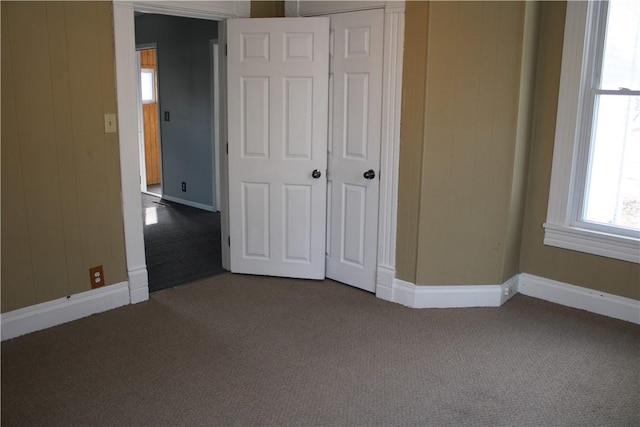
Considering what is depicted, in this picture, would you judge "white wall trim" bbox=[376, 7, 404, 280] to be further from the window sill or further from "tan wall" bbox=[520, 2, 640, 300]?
the window sill

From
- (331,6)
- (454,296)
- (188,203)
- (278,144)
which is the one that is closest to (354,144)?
(278,144)

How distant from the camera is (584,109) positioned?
360 centimetres

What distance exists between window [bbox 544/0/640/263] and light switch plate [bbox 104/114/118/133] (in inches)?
115

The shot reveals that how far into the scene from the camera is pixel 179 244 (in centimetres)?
521

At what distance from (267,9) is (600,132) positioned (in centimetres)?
257

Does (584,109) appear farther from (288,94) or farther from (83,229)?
(83,229)

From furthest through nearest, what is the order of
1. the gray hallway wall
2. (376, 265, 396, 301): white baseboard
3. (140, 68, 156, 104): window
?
(140, 68, 156, 104): window → the gray hallway wall → (376, 265, 396, 301): white baseboard

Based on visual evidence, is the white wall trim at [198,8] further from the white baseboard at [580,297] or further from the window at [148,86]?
the window at [148,86]

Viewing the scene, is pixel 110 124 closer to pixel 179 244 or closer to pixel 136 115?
pixel 136 115

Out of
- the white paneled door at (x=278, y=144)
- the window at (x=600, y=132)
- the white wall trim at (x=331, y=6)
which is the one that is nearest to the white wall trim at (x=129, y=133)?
the white paneled door at (x=278, y=144)

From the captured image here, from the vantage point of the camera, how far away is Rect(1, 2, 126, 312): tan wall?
307 centimetres

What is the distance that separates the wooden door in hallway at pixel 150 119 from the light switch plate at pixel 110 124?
491 centimetres

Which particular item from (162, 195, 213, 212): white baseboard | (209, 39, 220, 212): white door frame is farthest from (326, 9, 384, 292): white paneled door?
(162, 195, 213, 212): white baseboard

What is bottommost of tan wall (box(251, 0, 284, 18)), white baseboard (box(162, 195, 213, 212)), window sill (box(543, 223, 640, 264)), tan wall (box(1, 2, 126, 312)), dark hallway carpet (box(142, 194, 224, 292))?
dark hallway carpet (box(142, 194, 224, 292))
